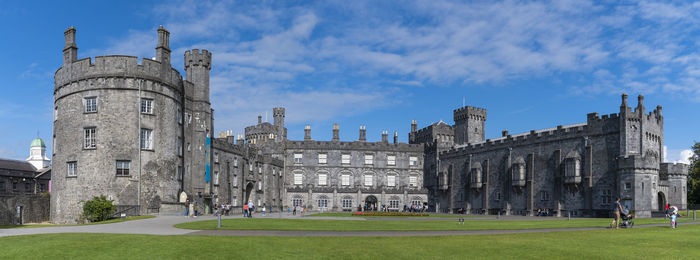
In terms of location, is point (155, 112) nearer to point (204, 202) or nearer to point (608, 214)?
point (204, 202)

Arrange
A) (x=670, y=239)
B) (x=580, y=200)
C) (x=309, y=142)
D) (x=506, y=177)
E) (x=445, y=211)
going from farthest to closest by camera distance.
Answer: (x=309, y=142)
(x=445, y=211)
(x=506, y=177)
(x=580, y=200)
(x=670, y=239)

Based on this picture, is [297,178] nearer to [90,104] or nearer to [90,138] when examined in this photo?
[90,138]

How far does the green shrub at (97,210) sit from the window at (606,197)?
146 feet

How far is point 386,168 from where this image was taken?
8356 cm

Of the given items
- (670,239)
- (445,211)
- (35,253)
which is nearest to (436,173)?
(445,211)

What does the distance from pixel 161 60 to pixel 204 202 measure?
1436 centimetres

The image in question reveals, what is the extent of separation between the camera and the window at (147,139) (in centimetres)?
4444

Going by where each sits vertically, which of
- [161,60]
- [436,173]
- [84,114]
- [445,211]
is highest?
[161,60]

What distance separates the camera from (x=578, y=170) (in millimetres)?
55656

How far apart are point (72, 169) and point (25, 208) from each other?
27.3ft

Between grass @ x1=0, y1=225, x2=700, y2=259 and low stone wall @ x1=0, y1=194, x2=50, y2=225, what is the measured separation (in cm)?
2885

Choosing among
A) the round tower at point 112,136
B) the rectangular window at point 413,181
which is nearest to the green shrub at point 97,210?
the round tower at point 112,136

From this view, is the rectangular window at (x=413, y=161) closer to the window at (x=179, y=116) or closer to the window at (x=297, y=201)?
the window at (x=297, y=201)

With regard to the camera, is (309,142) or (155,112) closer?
(155,112)
